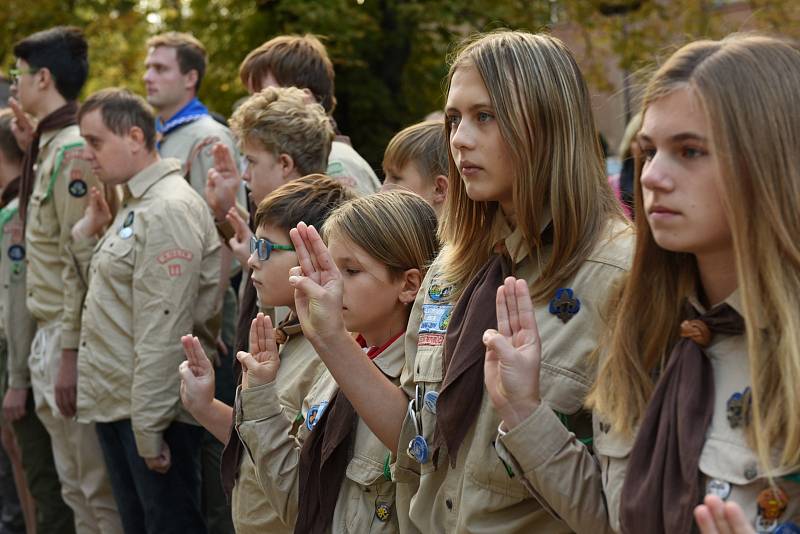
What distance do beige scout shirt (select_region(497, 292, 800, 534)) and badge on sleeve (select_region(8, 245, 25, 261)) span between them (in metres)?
4.83

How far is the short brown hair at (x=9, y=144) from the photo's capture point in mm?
7262

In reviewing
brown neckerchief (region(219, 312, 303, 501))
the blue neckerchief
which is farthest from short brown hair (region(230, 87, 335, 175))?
the blue neckerchief

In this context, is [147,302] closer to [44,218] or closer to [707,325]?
[44,218]

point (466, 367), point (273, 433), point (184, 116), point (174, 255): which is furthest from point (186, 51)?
point (466, 367)

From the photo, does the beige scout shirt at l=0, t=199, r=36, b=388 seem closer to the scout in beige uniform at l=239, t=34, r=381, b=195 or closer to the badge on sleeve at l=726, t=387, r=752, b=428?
the scout in beige uniform at l=239, t=34, r=381, b=195

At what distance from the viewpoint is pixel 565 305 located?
2.84m

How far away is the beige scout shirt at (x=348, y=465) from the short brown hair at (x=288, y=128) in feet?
4.23

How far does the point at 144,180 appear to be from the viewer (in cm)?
555

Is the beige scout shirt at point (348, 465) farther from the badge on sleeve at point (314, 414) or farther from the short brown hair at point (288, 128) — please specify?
the short brown hair at point (288, 128)

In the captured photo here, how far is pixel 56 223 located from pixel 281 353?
→ 257cm

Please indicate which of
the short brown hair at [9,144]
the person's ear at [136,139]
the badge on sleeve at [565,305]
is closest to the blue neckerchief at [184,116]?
the person's ear at [136,139]

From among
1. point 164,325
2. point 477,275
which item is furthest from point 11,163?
point 477,275

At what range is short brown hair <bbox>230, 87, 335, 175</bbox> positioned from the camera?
4.87m

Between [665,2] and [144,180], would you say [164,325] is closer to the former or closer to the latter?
[144,180]
